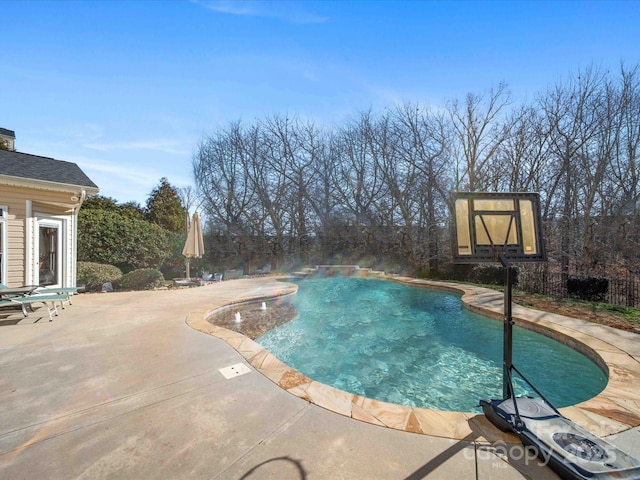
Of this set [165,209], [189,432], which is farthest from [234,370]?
[165,209]

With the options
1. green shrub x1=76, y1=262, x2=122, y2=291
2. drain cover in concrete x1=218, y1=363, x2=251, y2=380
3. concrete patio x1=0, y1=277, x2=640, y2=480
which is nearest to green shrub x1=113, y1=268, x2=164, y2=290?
green shrub x1=76, y1=262, x2=122, y2=291

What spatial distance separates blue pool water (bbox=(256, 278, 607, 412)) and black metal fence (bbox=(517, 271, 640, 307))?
3502 mm

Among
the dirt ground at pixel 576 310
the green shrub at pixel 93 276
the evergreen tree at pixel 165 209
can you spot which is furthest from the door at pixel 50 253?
the evergreen tree at pixel 165 209

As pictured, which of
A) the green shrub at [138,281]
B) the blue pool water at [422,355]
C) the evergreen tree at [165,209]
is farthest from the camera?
the evergreen tree at [165,209]

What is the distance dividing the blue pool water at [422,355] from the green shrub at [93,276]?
6.82 meters

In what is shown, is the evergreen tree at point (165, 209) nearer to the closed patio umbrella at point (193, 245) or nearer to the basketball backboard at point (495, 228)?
the closed patio umbrella at point (193, 245)

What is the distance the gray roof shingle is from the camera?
23.1 feet

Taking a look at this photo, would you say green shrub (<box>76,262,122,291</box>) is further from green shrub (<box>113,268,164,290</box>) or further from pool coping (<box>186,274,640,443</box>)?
pool coping (<box>186,274,640,443</box>)

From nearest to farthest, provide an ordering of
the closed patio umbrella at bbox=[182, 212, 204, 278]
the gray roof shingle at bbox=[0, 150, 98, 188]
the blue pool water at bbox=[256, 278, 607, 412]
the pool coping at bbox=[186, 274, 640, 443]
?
the pool coping at bbox=[186, 274, 640, 443], the blue pool water at bbox=[256, 278, 607, 412], the gray roof shingle at bbox=[0, 150, 98, 188], the closed patio umbrella at bbox=[182, 212, 204, 278]

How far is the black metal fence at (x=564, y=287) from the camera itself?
7496 millimetres

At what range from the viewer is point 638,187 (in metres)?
11.4

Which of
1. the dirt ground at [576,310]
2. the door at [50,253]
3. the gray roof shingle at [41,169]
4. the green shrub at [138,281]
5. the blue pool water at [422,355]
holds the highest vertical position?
the gray roof shingle at [41,169]

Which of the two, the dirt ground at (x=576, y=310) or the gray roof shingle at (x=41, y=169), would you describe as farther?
the gray roof shingle at (x=41, y=169)

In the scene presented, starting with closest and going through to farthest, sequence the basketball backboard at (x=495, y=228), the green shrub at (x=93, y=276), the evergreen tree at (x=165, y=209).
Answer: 1. the basketball backboard at (x=495, y=228)
2. the green shrub at (x=93, y=276)
3. the evergreen tree at (x=165, y=209)
